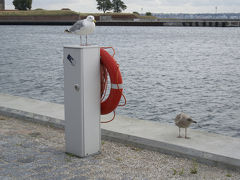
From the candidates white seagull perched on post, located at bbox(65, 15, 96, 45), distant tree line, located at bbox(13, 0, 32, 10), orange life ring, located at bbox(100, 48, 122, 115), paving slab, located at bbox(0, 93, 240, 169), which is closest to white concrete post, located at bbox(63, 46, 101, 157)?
orange life ring, located at bbox(100, 48, 122, 115)

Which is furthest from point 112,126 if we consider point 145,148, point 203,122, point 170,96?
point 170,96

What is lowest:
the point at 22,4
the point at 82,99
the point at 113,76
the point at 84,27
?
the point at 82,99

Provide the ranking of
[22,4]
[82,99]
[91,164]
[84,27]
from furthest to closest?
[22,4]
[84,27]
[82,99]
[91,164]

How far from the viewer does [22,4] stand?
4599 inches

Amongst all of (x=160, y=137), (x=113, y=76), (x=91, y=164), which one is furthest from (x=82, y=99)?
(x=160, y=137)

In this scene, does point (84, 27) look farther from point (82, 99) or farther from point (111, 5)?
point (111, 5)

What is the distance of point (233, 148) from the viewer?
175 inches

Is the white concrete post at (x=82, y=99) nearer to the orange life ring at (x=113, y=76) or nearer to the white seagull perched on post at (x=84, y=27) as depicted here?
the orange life ring at (x=113, y=76)

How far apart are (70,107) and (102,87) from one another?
49cm

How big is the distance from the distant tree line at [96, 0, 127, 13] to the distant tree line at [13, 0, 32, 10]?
22500mm

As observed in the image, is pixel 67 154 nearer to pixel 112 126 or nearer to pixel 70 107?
pixel 70 107

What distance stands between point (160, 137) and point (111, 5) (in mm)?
123619

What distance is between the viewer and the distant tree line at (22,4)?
116 metres

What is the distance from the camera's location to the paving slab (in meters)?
4.32
